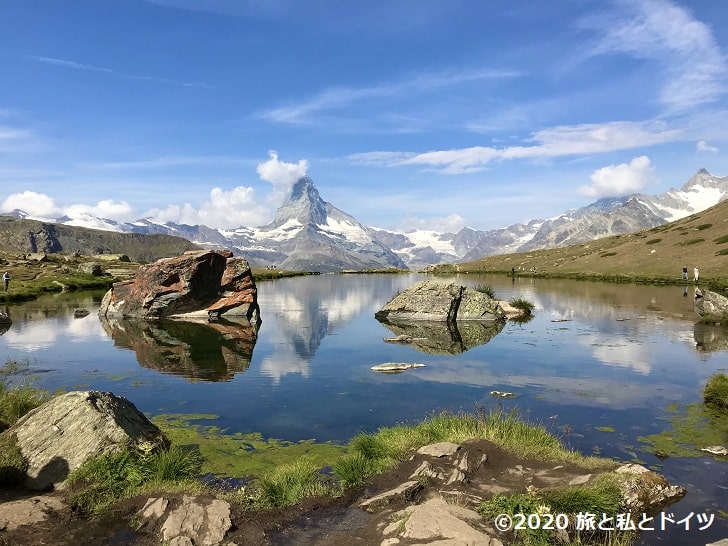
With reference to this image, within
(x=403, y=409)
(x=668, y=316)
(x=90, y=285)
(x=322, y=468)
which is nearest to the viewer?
(x=322, y=468)

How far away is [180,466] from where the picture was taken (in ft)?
51.0

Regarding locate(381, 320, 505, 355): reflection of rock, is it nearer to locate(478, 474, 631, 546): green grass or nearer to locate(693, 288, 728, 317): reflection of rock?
locate(693, 288, 728, 317): reflection of rock

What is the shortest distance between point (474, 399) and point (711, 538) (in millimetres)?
12949

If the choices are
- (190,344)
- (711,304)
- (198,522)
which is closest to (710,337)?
(711,304)

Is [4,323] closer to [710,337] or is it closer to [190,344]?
[190,344]

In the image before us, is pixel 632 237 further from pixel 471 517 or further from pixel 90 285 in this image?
pixel 471 517

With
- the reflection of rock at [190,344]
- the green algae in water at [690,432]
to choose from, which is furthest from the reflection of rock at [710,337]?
the reflection of rock at [190,344]

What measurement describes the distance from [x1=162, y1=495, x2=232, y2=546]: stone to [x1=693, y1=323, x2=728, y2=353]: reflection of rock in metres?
36.1

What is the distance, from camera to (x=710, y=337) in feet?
135

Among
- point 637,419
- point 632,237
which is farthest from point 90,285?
point 632,237

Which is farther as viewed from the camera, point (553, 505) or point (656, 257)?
point (656, 257)

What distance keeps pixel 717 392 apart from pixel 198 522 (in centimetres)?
2381

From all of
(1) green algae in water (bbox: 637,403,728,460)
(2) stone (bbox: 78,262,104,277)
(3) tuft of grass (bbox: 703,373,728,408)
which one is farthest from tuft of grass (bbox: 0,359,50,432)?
(2) stone (bbox: 78,262,104,277)

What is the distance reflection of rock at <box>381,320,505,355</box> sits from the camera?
131ft
